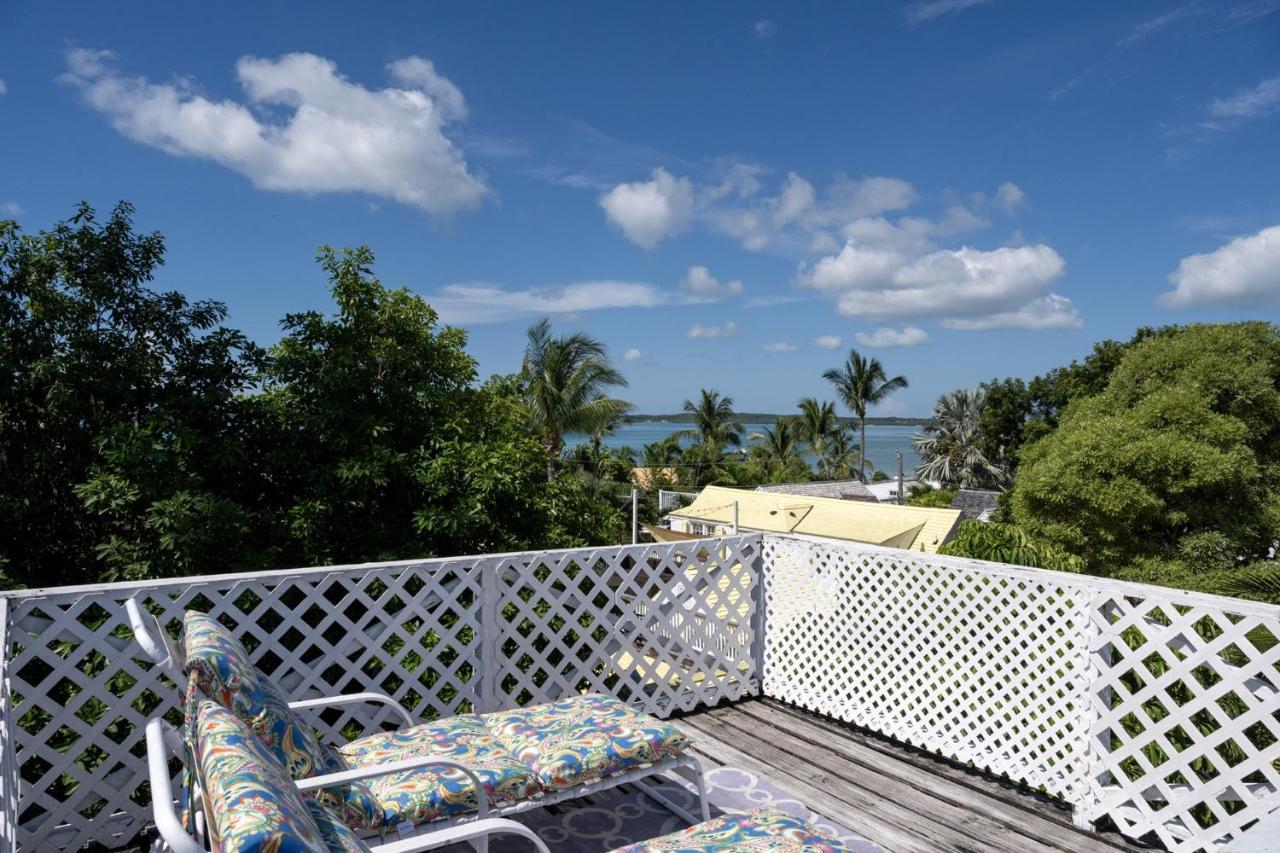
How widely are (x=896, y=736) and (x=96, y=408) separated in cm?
536

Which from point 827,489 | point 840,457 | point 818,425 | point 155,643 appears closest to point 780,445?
point 818,425

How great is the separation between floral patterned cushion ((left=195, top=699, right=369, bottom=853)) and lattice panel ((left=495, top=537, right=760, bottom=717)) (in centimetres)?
211

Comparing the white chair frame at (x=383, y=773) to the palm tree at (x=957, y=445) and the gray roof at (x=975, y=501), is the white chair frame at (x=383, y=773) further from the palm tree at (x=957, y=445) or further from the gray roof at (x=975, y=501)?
the palm tree at (x=957, y=445)

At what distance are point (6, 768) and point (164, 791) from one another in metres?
0.94

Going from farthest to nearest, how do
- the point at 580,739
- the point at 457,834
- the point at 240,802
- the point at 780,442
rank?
the point at 780,442 < the point at 580,739 < the point at 457,834 < the point at 240,802

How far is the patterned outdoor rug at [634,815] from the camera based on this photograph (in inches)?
109

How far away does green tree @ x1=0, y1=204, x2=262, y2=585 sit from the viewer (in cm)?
460

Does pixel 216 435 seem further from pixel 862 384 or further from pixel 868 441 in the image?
pixel 868 441

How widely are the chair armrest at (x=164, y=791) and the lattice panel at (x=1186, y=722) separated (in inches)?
120

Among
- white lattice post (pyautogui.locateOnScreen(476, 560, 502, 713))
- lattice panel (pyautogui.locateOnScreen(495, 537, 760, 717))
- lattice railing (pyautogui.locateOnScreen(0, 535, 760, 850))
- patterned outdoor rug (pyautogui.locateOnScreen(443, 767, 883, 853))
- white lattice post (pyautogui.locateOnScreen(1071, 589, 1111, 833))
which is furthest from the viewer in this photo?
lattice panel (pyautogui.locateOnScreen(495, 537, 760, 717))

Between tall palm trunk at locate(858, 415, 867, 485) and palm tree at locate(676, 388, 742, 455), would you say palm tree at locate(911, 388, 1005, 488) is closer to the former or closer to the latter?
tall palm trunk at locate(858, 415, 867, 485)

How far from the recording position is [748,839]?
1995mm

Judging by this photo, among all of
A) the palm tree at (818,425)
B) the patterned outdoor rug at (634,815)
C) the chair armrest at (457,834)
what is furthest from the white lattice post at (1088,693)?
the palm tree at (818,425)

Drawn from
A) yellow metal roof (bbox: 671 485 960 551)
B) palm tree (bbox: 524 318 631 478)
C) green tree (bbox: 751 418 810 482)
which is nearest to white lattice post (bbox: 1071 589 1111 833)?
yellow metal roof (bbox: 671 485 960 551)
